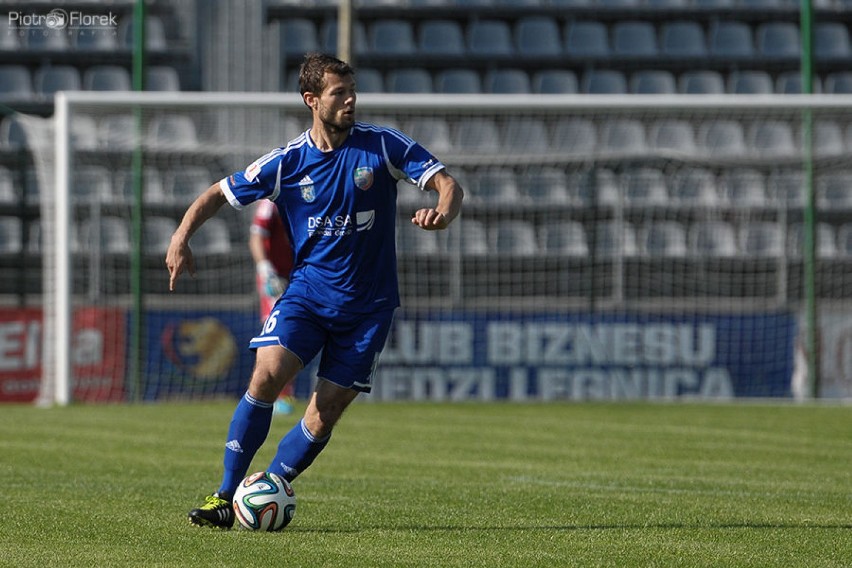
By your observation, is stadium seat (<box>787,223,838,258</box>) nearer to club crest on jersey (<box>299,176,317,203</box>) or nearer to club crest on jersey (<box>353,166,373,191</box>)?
club crest on jersey (<box>353,166,373,191</box>)

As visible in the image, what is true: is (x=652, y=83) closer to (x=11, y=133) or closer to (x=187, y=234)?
(x=11, y=133)

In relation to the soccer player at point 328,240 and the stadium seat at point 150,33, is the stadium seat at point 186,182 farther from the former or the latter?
the soccer player at point 328,240

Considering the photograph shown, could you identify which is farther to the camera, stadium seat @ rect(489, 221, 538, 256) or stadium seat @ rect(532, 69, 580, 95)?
stadium seat @ rect(532, 69, 580, 95)

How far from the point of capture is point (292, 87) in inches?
874

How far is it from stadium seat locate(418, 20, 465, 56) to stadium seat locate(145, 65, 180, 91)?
4160 mm

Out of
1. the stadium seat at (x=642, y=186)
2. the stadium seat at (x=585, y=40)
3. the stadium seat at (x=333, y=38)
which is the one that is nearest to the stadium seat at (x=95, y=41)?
the stadium seat at (x=333, y=38)

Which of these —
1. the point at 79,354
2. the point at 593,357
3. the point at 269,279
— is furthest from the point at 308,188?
the point at 593,357

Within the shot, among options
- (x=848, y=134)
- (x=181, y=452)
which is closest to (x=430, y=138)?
(x=848, y=134)

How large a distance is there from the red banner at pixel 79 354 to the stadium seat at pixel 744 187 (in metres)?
7.11

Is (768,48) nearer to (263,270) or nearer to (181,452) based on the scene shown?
(263,270)

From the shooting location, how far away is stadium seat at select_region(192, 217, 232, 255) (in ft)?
55.7

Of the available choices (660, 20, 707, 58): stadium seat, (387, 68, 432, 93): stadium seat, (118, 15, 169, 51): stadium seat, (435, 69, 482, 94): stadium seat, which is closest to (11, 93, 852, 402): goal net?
(118, 15, 169, 51): stadium seat

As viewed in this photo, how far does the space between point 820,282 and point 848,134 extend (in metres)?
4.17

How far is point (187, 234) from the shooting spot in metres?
5.99
